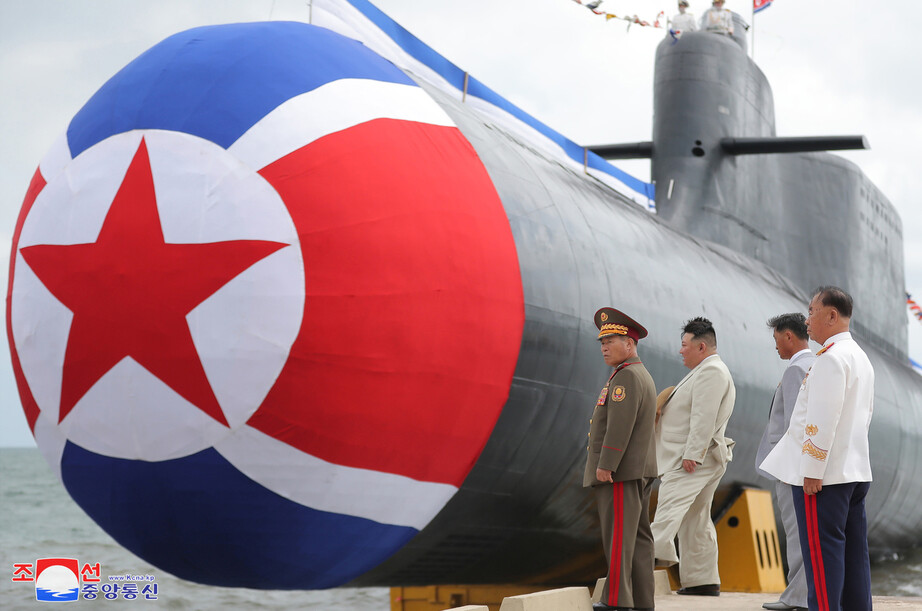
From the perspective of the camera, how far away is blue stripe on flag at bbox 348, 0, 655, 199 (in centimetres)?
535

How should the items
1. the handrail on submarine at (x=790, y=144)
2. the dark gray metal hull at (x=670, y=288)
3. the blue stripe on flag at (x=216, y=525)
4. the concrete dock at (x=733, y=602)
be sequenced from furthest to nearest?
the handrail on submarine at (x=790, y=144)
the concrete dock at (x=733, y=602)
the dark gray metal hull at (x=670, y=288)
the blue stripe on flag at (x=216, y=525)

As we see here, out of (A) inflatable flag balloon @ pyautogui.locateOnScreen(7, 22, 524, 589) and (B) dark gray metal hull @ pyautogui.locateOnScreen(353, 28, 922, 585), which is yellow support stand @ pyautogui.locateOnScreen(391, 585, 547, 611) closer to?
(B) dark gray metal hull @ pyautogui.locateOnScreen(353, 28, 922, 585)

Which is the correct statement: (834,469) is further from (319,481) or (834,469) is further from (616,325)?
(319,481)

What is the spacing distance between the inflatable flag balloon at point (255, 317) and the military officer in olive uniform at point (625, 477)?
57cm

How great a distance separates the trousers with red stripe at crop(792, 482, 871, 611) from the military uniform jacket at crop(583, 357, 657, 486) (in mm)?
779

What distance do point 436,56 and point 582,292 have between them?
1.61 m

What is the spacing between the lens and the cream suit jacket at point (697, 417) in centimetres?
561

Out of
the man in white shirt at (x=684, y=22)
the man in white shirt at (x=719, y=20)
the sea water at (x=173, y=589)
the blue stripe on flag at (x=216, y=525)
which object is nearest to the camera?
the blue stripe on flag at (x=216, y=525)

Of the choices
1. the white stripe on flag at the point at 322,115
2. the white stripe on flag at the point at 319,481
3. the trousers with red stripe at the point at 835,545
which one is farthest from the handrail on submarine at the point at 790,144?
the white stripe on flag at the point at 319,481

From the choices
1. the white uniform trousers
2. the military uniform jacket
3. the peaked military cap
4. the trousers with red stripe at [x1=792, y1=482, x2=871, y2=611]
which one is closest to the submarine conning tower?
the white uniform trousers

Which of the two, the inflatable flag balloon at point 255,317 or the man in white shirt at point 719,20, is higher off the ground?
the man in white shirt at point 719,20

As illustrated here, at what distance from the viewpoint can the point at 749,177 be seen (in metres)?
9.98

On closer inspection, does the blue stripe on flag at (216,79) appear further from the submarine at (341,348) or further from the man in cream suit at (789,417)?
the man in cream suit at (789,417)

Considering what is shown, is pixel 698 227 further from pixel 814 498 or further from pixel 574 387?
pixel 814 498
